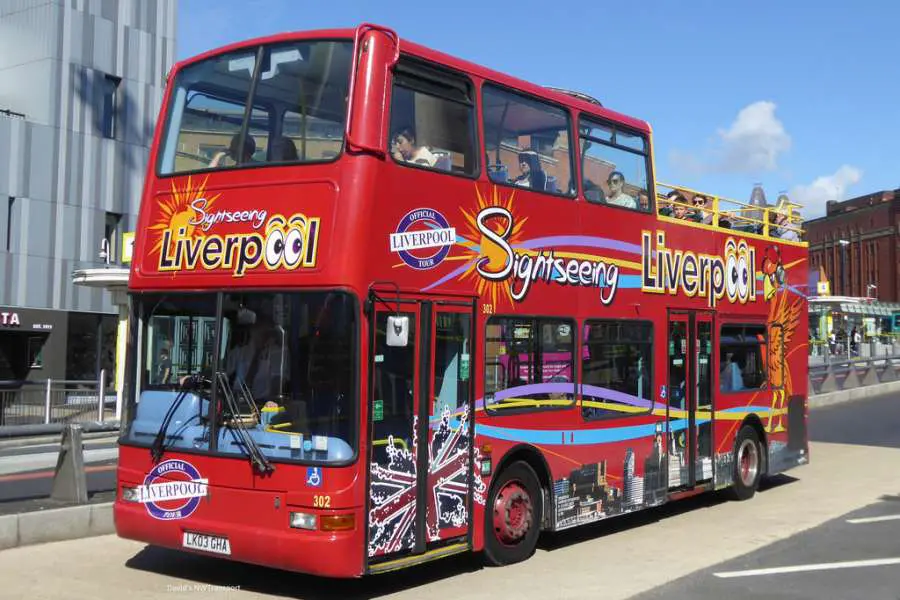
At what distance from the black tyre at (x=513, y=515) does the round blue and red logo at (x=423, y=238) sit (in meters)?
2.15

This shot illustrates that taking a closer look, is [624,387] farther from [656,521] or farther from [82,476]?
[82,476]

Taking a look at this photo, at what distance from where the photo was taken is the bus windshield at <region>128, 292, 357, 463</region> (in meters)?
7.44

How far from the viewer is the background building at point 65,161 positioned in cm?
3225

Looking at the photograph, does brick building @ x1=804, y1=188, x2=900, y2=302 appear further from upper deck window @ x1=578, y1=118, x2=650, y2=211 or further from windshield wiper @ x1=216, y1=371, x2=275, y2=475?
windshield wiper @ x1=216, y1=371, x2=275, y2=475

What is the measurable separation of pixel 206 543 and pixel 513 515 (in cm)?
286

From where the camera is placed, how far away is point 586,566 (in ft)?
30.4

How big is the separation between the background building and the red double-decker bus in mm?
25897

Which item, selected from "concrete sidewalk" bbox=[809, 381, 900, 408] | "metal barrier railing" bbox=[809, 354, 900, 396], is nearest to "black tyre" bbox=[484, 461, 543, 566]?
"concrete sidewalk" bbox=[809, 381, 900, 408]

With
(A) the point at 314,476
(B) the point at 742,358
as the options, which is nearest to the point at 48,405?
(B) the point at 742,358

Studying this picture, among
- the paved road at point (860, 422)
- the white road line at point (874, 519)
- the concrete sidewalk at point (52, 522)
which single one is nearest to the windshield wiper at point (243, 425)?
the concrete sidewalk at point (52, 522)

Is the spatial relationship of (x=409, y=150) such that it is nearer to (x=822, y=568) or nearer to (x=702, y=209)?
(x=822, y=568)

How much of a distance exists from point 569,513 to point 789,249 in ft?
22.4

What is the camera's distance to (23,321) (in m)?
32.2

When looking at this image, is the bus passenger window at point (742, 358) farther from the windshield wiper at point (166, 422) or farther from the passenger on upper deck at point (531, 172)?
the windshield wiper at point (166, 422)
